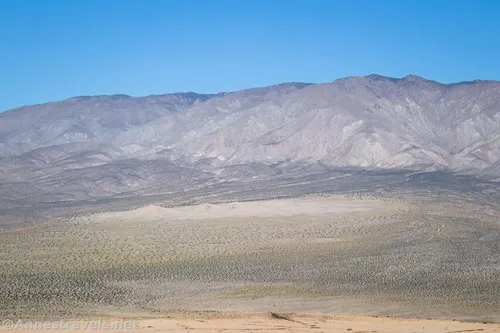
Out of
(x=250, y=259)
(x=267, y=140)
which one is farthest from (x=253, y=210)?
(x=267, y=140)

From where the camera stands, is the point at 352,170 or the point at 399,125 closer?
the point at 352,170

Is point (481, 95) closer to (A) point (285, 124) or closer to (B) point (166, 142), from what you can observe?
(A) point (285, 124)

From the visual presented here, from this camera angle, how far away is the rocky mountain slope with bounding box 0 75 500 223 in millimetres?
92562

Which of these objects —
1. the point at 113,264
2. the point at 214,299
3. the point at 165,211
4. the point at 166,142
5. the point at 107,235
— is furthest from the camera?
the point at 166,142

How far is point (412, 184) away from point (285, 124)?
162 feet

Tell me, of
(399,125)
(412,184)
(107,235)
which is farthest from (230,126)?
(107,235)

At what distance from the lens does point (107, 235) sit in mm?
42312

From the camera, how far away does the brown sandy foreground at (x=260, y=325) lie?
1659cm

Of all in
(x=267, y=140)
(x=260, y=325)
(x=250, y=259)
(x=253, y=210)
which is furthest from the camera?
(x=267, y=140)

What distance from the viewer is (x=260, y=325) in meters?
17.5

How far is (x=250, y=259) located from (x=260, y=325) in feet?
58.2

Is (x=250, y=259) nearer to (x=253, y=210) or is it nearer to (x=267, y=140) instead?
(x=253, y=210)

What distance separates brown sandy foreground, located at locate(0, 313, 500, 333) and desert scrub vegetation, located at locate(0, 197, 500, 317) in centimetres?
404

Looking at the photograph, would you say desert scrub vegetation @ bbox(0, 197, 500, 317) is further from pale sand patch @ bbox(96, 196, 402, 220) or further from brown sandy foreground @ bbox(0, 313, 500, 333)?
brown sandy foreground @ bbox(0, 313, 500, 333)
